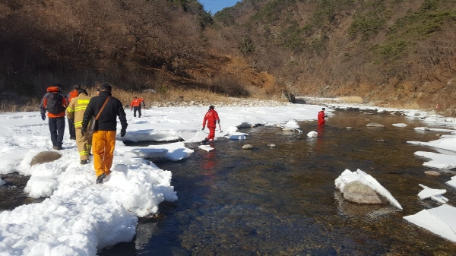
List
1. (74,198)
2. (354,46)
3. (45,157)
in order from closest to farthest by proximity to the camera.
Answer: (74,198) < (45,157) < (354,46)

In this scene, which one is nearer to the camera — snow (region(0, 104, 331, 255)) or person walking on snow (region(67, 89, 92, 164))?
snow (region(0, 104, 331, 255))

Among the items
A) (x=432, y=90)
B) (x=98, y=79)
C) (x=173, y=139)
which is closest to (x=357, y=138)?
(x=173, y=139)

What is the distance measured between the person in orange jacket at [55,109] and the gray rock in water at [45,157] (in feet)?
3.35

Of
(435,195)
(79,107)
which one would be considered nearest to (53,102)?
(79,107)

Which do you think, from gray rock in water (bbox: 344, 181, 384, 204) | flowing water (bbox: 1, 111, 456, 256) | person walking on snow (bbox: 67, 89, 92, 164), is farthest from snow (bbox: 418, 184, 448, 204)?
person walking on snow (bbox: 67, 89, 92, 164)

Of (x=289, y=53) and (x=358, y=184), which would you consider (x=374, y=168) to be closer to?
(x=358, y=184)

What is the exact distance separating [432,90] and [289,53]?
45.2 m

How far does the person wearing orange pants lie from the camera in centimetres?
593

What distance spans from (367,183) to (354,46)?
214 ft

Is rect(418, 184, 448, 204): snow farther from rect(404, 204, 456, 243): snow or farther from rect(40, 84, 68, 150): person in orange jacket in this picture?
rect(40, 84, 68, 150): person in orange jacket

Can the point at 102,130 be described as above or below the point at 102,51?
below

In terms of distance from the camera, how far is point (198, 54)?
36812 millimetres

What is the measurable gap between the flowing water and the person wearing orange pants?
4.20 ft

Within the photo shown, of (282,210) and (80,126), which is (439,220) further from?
(80,126)
